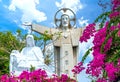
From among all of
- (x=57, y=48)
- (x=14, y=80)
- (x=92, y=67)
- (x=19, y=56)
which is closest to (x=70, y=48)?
(x=57, y=48)

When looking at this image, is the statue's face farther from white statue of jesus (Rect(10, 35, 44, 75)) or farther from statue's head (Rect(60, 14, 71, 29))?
white statue of jesus (Rect(10, 35, 44, 75))

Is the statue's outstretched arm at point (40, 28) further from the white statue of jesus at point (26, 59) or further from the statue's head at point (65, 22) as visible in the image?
the white statue of jesus at point (26, 59)

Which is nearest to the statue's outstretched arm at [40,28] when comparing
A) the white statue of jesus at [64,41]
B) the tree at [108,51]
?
the white statue of jesus at [64,41]

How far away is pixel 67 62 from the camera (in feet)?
47.8

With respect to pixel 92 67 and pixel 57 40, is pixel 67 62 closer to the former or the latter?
pixel 57 40

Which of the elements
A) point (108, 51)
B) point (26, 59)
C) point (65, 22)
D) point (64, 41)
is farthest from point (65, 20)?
point (108, 51)

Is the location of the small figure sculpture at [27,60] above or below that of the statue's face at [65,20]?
below

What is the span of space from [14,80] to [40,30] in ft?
32.8

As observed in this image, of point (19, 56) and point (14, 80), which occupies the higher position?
point (19, 56)

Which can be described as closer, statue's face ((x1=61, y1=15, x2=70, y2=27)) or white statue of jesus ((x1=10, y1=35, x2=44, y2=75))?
white statue of jesus ((x1=10, y1=35, x2=44, y2=75))

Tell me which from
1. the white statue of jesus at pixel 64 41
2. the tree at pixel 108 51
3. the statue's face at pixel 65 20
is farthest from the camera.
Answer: the white statue of jesus at pixel 64 41

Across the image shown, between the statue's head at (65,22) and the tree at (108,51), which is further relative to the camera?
the statue's head at (65,22)

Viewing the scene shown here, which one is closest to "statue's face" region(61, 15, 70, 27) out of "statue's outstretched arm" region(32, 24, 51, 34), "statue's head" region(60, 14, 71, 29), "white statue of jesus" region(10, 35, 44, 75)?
"statue's head" region(60, 14, 71, 29)

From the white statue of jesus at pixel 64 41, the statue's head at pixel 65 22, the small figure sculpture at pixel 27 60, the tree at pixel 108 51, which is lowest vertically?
the tree at pixel 108 51
